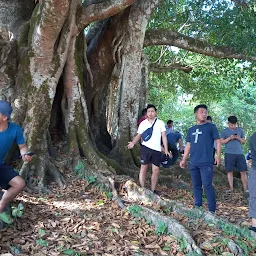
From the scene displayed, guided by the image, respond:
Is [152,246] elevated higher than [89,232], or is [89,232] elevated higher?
[89,232]

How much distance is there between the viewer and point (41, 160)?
5.97 m

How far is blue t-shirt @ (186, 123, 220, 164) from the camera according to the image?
16.5ft

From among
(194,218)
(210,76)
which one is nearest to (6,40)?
(194,218)

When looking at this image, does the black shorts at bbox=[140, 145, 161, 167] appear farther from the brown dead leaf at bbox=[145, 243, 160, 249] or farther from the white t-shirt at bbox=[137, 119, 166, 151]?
the brown dead leaf at bbox=[145, 243, 160, 249]

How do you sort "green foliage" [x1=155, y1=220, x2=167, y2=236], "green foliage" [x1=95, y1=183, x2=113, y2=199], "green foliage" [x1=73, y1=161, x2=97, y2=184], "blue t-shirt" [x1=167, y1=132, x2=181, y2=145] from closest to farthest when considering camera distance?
"green foliage" [x1=155, y1=220, x2=167, y2=236] < "green foliage" [x1=95, y1=183, x2=113, y2=199] < "green foliage" [x1=73, y1=161, x2=97, y2=184] < "blue t-shirt" [x1=167, y1=132, x2=181, y2=145]

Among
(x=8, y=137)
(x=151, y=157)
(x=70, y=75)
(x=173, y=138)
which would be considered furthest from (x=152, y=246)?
(x=173, y=138)

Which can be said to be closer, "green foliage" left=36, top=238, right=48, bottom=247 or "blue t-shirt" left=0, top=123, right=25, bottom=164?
"green foliage" left=36, top=238, right=48, bottom=247

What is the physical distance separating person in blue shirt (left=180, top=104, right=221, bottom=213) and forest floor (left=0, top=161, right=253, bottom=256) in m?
0.63

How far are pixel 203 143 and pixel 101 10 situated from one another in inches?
127

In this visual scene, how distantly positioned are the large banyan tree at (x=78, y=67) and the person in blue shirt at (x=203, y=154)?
1658 mm

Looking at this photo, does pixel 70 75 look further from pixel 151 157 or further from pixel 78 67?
pixel 151 157

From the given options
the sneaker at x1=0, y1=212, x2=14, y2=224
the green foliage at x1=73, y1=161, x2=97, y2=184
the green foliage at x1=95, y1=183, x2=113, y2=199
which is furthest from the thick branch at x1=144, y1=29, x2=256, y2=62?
the sneaker at x1=0, y1=212, x2=14, y2=224

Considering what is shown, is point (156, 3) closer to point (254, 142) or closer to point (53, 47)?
point (53, 47)

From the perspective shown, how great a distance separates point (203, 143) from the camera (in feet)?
Result: 16.7
